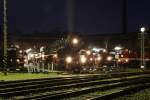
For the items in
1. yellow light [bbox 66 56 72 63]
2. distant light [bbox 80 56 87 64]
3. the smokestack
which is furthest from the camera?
the smokestack

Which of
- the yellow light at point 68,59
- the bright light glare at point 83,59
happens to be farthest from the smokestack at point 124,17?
the yellow light at point 68,59

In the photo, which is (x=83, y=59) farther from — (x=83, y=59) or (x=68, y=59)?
(x=68, y=59)

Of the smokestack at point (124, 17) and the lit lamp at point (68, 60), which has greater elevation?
the smokestack at point (124, 17)

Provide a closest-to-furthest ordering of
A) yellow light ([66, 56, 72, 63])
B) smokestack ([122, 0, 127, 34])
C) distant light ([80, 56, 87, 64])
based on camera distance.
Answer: yellow light ([66, 56, 72, 63]), distant light ([80, 56, 87, 64]), smokestack ([122, 0, 127, 34])

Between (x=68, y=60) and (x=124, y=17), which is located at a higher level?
(x=124, y=17)

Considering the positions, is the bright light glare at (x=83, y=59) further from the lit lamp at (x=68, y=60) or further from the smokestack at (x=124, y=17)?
the smokestack at (x=124, y=17)

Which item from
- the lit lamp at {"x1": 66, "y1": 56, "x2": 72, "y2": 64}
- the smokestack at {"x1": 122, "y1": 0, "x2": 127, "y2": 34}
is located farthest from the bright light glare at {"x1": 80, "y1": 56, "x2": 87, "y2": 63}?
the smokestack at {"x1": 122, "y1": 0, "x2": 127, "y2": 34}

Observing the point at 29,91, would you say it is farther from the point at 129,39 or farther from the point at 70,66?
the point at 129,39

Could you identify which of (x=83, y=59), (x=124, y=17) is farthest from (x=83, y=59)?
(x=124, y=17)

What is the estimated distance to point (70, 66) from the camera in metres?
33.8

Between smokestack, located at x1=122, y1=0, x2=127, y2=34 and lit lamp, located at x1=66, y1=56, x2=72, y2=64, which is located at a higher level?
smokestack, located at x1=122, y1=0, x2=127, y2=34

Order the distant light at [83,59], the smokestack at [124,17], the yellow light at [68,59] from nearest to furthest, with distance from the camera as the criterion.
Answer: the yellow light at [68,59] < the distant light at [83,59] < the smokestack at [124,17]

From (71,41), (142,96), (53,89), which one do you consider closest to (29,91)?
(53,89)

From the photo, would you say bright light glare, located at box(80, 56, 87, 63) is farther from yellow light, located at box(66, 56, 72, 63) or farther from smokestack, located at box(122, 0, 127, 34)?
smokestack, located at box(122, 0, 127, 34)
